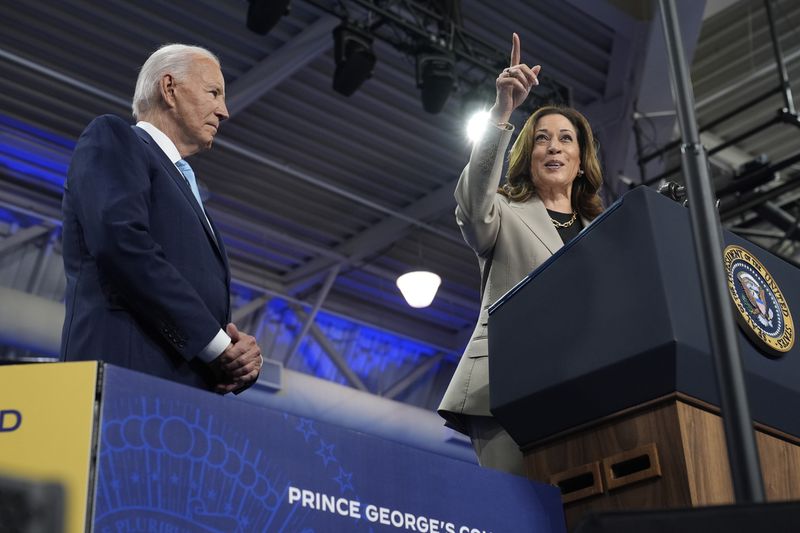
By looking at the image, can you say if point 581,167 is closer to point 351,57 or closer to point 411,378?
point 351,57

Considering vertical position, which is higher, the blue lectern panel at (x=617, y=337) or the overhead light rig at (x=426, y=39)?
the overhead light rig at (x=426, y=39)

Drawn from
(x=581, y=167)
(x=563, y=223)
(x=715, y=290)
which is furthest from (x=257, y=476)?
(x=581, y=167)

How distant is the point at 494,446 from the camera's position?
1.86m

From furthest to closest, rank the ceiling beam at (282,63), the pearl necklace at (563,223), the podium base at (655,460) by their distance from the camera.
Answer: the ceiling beam at (282,63), the pearl necklace at (563,223), the podium base at (655,460)

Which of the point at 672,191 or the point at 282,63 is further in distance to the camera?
the point at 282,63

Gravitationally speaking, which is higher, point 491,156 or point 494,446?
point 491,156

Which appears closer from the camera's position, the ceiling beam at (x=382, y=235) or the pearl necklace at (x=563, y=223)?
the pearl necklace at (x=563, y=223)

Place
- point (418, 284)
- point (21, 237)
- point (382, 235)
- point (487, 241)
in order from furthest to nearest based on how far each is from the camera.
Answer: point (382, 235), point (21, 237), point (418, 284), point (487, 241)

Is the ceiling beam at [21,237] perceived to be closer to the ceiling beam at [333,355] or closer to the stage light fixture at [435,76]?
the ceiling beam at [333,355]

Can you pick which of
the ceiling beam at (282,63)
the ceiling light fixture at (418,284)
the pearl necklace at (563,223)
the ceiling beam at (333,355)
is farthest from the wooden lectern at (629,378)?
the ceiling beam at (333,355)

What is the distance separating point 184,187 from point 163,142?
0.13 metres

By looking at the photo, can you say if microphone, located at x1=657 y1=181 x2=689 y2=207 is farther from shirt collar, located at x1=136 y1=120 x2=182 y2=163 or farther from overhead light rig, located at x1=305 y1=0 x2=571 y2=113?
overhead light rig, located at x1=305 y1=0 x2=571 y2=113

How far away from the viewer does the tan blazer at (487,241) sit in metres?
1.86

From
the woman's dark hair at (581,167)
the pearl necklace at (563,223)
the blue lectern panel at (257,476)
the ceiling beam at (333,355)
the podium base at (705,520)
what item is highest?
the ceiling beam at (333,355)
